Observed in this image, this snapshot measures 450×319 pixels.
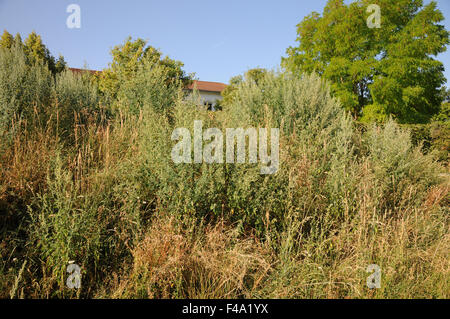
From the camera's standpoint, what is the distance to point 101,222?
269cm

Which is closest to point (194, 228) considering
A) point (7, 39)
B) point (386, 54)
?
point (386, 54)

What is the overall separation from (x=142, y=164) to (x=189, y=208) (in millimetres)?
875

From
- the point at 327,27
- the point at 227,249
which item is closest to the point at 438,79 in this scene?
the point at 327,27

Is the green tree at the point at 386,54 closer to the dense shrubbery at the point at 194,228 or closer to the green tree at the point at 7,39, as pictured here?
the dense shrubbery at the point at 194,228

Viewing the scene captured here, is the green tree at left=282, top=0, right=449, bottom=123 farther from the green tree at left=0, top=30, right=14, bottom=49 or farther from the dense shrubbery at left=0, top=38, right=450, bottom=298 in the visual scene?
the green tree at left=0, top=30, right=14, bottom=49

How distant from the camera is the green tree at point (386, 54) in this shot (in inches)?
467

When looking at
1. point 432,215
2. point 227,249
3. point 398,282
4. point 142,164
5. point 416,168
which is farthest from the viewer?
point 416,168

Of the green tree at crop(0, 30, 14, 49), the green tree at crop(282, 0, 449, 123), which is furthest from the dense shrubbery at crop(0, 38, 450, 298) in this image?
the green tree at crop(0, 30, 14, 49)

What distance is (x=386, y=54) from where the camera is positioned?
1312 cm

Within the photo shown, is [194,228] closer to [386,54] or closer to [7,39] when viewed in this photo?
[386,54]

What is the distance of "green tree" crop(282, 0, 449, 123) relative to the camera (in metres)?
11.9

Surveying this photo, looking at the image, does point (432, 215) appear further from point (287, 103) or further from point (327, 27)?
point (327, 27)
